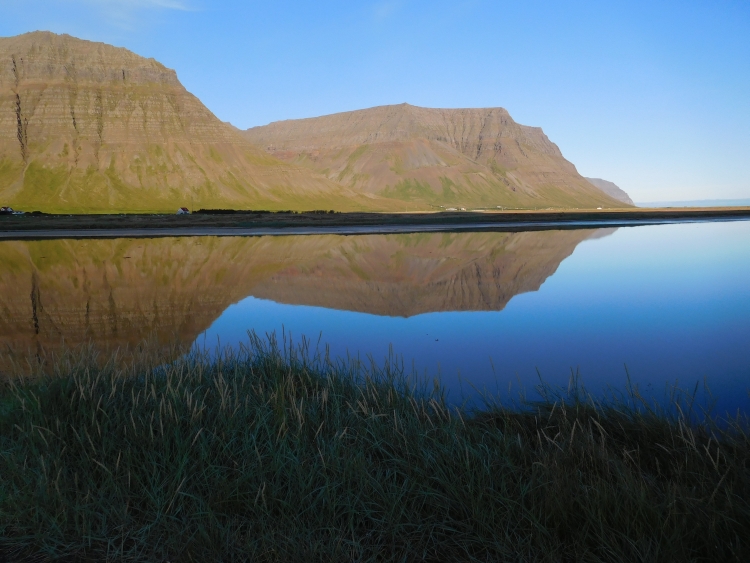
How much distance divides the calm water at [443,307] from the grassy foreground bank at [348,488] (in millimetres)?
2340

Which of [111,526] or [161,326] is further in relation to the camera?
[161,326]

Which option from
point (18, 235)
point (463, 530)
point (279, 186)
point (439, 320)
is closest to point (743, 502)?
point (463, 530)

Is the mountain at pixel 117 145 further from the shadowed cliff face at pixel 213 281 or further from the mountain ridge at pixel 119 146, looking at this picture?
the shadowed cliff face at pixel 213 281

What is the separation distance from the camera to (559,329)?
13086 millimetres

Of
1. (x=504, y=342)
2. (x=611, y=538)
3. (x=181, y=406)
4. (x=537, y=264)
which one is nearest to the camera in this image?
(x=611, y=538)

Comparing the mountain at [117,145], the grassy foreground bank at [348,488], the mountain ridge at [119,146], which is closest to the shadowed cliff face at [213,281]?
the grassy foreground bank at [348,488]

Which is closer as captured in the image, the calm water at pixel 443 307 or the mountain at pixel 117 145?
the calm water at pixel 443 307

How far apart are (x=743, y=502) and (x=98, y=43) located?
19698cm

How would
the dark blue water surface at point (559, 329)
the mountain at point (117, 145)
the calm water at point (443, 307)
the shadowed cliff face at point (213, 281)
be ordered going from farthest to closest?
the mountain at point (117, 145), the shadowed cliff face at point (213, 281), the calm water at point (443, 307), the dark blue water surface at point (559, 329)

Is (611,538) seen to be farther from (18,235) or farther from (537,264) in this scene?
(18,235)

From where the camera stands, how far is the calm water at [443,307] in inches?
406

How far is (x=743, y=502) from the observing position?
181 inches

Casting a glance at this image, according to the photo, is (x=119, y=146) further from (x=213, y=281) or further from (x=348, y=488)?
(x=348, y=488)

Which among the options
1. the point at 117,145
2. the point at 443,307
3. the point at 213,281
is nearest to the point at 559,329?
the point at 443,307
